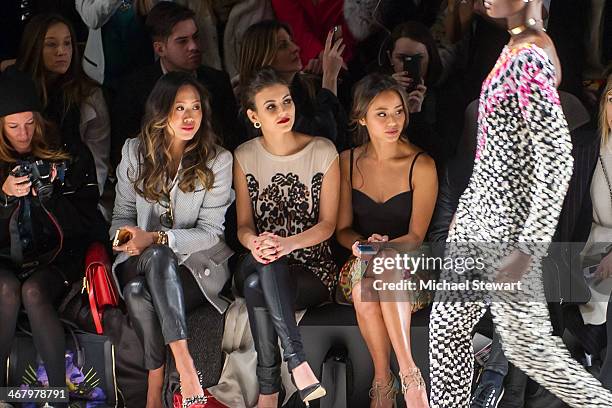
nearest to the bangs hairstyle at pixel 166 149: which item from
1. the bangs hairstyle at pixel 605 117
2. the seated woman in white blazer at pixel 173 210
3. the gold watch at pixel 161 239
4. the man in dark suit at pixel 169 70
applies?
the seated woman in white blazer at pixel 173 210

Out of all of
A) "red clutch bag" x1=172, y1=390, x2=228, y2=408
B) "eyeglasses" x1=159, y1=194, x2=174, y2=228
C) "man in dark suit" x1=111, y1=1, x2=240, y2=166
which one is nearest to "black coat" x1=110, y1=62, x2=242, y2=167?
"man in dark suit" x1=111, y1=1, x2=240, y2=166

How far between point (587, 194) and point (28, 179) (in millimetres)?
2370

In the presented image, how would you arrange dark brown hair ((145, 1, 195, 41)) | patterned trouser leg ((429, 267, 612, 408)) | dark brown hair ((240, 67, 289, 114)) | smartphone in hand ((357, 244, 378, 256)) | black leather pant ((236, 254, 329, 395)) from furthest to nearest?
dark brown hair ((145, 1, 195, 41)) → dark brown hair ((240, 67, 289, 114)) → smartphone in hand ((357, 244, 378, 256)) → black leather pant ((236, 254, 329, 395)) → patterned trouser leg ((429, 267, 612, 408))

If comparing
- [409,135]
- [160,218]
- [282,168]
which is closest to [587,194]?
[409,135]

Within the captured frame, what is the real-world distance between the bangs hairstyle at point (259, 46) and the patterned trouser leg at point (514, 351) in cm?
133

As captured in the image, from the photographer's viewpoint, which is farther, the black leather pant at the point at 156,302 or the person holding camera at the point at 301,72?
the person holding camera at the point at 301,72

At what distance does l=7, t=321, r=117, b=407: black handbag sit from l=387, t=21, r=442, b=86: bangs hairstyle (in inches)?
71.9

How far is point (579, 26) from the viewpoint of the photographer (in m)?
5.41

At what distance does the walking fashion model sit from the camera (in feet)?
16.2

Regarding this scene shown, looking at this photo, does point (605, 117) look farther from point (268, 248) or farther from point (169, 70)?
point (169, 70)

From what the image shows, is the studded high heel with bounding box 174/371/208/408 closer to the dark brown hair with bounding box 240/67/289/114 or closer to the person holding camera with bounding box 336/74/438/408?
the person holding camera with bounding box 336/74/438/408

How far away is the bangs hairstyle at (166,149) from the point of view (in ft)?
17.8

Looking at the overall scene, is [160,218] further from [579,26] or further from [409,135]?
[579,26]

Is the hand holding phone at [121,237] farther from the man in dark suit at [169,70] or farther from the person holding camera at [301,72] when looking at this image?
the person holding camera at [301,72]
